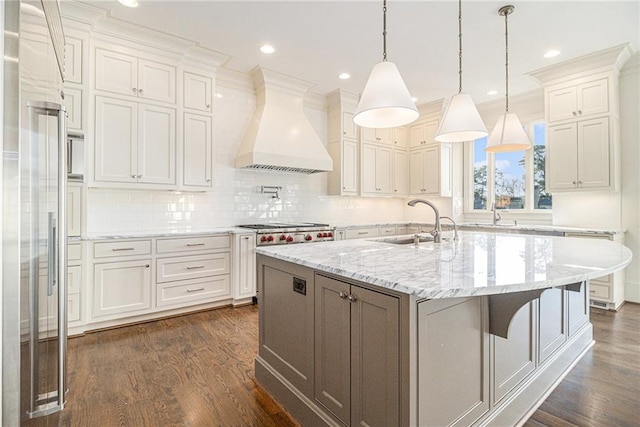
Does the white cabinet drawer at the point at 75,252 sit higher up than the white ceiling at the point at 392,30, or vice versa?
the white ceiling at the point at 392,30

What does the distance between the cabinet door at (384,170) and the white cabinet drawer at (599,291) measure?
3.02 metres

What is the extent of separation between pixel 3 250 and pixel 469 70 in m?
4.73

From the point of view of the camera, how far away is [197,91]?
3777mm

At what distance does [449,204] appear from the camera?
18.8 ft

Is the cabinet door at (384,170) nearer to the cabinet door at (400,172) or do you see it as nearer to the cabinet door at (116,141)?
the cabinet door at (400,172)

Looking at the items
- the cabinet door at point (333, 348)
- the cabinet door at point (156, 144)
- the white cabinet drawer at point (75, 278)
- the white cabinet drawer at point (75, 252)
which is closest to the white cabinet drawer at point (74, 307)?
the white cabinet drawer at point (75, 278)

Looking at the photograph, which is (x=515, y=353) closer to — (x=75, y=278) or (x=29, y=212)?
(x=29, y=212)

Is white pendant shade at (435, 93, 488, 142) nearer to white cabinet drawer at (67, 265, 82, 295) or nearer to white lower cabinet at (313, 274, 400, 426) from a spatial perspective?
white lower cabinet at (313, 274, 400, 426)

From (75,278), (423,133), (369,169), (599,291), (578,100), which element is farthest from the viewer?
(423,133)

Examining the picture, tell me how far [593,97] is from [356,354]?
440cm

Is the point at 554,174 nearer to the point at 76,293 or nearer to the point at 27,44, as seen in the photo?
the point at 27,44

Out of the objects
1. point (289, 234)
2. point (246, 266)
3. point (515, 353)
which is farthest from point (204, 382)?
point (289, 234)

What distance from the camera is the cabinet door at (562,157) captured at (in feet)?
13.1

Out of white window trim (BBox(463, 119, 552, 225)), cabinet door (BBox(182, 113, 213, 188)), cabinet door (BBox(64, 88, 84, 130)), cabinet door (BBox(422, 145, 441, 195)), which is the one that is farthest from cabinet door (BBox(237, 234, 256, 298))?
white window trim (BBox(463, 119, 552, 225))
